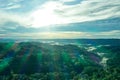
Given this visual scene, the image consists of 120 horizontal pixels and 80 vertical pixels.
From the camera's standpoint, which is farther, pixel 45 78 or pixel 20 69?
pixel 20 69

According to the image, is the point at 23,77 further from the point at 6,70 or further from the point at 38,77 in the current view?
the point at 6,70

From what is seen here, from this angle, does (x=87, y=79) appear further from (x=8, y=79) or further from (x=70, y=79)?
(x=8, y=79)

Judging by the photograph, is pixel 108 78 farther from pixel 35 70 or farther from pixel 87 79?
pixel 35 70

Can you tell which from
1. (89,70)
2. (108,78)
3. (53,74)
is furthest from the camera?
(89,70)

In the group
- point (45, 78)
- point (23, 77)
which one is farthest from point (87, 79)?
point (23, 77)

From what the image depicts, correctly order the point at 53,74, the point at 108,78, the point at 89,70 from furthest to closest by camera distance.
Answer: the point at 89,70 < the point at 53,74 < the point at 108,78

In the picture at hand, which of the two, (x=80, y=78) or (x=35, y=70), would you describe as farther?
(x=35, y=70)

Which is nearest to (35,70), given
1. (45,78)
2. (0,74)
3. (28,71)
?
(28,71)
